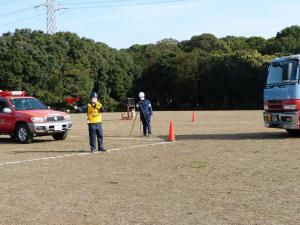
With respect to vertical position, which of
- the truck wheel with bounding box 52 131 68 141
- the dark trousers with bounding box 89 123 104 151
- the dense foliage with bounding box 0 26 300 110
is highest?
the dense foliage with bounding box 0 26 300 110

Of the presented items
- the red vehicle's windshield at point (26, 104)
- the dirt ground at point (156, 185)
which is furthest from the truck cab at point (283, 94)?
the red vehicle's windshield at point (26, 104)

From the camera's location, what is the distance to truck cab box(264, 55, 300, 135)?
1838 centimetres

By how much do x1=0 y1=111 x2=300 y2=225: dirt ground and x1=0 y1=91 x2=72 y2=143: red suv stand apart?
279 centimetres

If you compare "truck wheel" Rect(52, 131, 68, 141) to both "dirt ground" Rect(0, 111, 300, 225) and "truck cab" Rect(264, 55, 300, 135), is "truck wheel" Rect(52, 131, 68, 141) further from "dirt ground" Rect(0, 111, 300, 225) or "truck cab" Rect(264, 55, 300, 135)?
"truck cab" Rect(264, 55, 300, 135)

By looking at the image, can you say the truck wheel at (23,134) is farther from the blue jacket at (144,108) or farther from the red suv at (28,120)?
the blue jacket at (144,108)

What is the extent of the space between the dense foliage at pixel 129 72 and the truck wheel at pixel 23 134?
54064 millimetres

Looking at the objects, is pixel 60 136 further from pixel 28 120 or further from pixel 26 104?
pixel 28 120

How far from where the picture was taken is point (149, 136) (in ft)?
73.8

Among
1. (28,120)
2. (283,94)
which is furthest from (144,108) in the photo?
(283,94)

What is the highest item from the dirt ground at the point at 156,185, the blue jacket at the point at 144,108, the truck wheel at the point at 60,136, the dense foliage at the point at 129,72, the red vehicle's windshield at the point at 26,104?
the dense foliage at the point at 129,72

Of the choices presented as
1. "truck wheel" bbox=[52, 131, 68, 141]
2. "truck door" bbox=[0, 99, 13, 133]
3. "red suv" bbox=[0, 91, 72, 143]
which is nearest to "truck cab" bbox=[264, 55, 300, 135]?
"red suv" bbox=[0, 91, 72, 143]

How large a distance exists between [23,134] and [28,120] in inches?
27.6

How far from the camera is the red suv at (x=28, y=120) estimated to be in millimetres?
20344

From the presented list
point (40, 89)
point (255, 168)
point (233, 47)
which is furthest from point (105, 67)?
point (255, 168)
